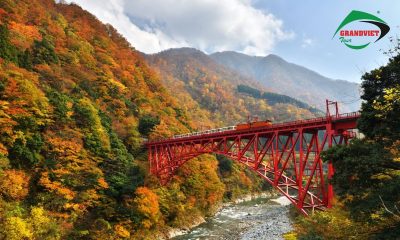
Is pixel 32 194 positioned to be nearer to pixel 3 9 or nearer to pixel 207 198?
pixel 207 198

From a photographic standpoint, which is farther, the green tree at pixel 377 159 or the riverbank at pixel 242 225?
the riverbank at pixel 242 225

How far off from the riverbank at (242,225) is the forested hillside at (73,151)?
2097mm

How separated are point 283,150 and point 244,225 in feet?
62.7

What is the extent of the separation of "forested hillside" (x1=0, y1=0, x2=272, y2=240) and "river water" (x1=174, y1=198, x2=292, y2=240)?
240 centimetres

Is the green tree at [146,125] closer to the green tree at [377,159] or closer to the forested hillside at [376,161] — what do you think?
the forested hillside at [376,161]

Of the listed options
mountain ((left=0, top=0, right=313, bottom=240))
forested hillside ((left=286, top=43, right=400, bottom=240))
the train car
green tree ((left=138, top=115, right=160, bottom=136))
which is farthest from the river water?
forested hillside ((left=286, top=43, right=400, bottom=240))

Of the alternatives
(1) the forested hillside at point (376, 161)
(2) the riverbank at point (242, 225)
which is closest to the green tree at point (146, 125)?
(2) the riverbank at point (242, 225)

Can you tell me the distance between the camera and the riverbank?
3550cm

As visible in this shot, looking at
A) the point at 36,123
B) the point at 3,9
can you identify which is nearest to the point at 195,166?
the point at 36,123

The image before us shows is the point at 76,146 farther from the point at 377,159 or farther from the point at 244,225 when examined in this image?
the point at 244,225

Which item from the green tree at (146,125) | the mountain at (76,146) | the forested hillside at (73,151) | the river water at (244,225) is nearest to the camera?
the forested hillside at (73,151)

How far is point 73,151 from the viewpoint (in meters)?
27.6

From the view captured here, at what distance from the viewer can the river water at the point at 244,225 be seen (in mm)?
35406

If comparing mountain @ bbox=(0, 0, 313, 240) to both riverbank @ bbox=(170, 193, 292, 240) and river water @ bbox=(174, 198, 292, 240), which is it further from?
river water @ bbox=(174, 198, 292, 240)
